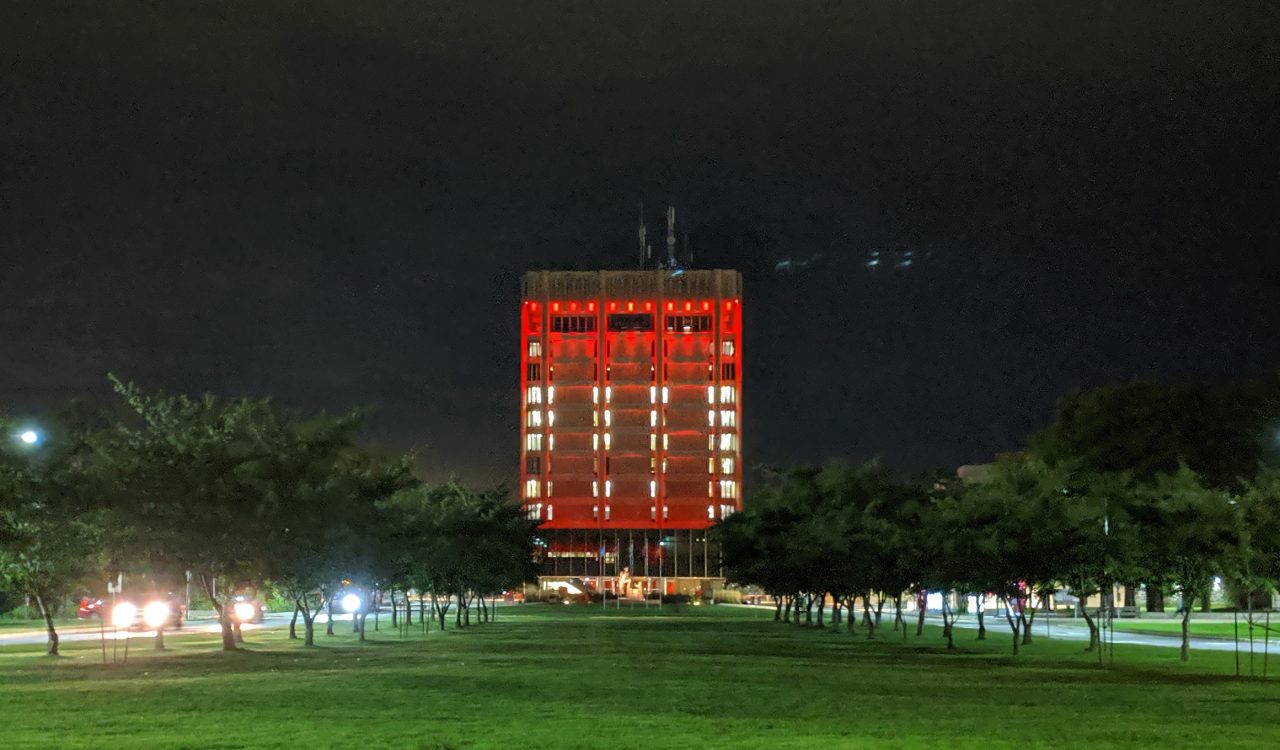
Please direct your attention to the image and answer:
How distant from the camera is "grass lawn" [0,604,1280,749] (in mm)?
27672

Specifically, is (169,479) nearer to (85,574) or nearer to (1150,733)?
(85,574)

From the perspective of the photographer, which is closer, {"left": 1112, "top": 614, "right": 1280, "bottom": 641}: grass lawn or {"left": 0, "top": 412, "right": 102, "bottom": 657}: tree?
{"left": 0, "top": 412, "right": 102, "bottom": 657}: tree

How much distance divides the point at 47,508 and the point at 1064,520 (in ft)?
114

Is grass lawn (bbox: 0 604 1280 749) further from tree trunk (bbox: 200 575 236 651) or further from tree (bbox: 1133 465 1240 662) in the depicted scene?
tree (bbox: 1133 465 1240 662)

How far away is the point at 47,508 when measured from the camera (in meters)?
54.1

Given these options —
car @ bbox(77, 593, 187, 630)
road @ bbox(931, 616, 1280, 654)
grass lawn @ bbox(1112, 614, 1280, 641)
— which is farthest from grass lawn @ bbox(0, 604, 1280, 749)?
grass lawn @ bbox(1112, 614, 1280, 641)

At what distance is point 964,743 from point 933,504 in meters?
60.1

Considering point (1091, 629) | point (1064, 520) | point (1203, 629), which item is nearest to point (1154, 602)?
point (1203, 629)

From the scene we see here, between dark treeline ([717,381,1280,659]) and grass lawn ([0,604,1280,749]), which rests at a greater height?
dark treeline ([717,381,1280,659])

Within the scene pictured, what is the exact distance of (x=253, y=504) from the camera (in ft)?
180

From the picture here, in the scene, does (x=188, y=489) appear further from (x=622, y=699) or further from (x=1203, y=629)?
(x=1203, y=629)

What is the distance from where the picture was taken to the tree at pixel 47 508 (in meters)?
52.4

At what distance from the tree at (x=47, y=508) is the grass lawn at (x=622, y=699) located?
3.46 metres

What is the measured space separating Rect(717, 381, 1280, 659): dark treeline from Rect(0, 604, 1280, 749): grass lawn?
3338 mm
